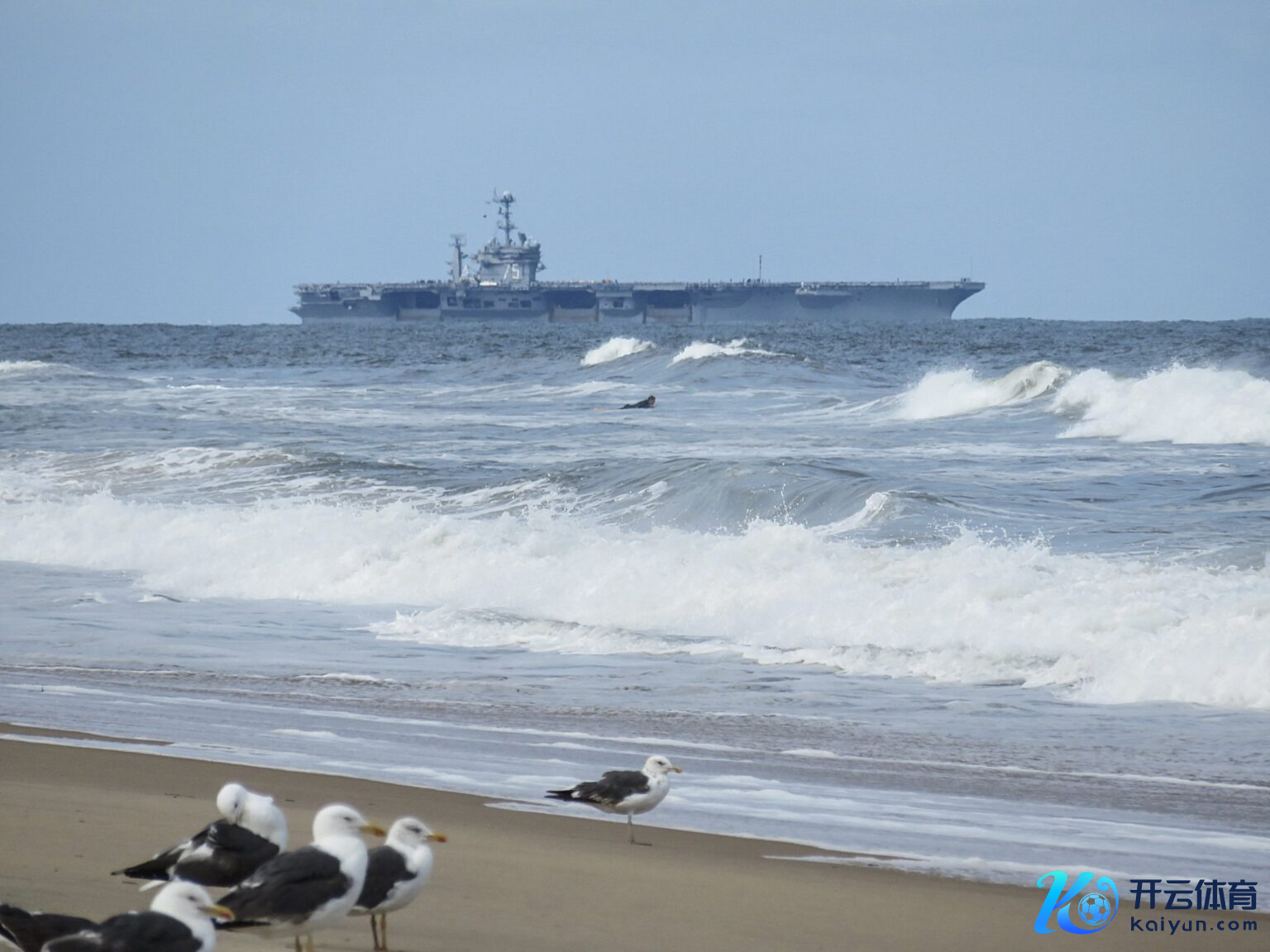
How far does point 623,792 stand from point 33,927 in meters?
2.24

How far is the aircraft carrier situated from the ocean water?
9316 cm

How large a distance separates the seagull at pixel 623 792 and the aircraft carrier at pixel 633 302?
368 ft

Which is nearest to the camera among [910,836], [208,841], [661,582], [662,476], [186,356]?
[208,841]

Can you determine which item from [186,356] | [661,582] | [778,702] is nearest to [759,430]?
[661,582]

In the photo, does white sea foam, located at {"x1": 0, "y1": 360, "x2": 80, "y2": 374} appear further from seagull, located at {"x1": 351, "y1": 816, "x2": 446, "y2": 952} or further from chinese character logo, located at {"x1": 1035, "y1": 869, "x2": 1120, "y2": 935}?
seagull, located at {"x1": 351, "y1": 816, "x2": 446, "y2": 952}

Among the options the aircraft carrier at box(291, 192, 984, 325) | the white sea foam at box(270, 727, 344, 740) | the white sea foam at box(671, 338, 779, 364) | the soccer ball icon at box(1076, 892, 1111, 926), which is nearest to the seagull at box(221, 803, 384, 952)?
the soccer ball icon at box(1076, 892, 1111, 926)

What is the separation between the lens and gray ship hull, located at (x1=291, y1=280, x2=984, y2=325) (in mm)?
116188

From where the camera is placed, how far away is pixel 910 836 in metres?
5.24

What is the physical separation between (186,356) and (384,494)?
1980 inches

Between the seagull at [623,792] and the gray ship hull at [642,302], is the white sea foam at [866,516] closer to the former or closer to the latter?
the seagull at [623,792]

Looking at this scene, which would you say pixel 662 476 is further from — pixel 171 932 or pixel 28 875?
pixel 171 932

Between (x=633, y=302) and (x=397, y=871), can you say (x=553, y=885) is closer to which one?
(x=397, y=871)

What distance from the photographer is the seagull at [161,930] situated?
2.87 m

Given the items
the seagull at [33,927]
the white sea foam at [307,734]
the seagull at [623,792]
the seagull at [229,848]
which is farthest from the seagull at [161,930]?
the white sea foam at [307,734]
